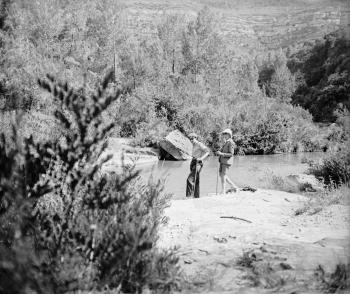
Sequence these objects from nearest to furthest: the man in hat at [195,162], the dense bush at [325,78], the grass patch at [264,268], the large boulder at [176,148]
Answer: the grass patch at [264,268] < the man in hat at [195,162] < the large boulder at [176,148] < the dense bush at [325,78]

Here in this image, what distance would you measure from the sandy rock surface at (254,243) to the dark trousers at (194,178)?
1059 millimetres

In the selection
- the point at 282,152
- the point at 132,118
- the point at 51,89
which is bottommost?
the point at 282,152

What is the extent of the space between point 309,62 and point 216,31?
174 feet

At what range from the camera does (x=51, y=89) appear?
2852 millimetres

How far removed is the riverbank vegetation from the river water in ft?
10.9

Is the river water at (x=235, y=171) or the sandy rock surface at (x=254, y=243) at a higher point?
the sandy rock surface at (x=254, y=243)

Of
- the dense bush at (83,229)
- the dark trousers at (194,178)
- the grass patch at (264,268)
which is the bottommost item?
the dark trousers at (194,178)

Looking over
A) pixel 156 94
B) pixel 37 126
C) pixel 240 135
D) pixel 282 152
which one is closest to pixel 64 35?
pixel 156 94

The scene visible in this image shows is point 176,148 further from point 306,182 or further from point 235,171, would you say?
point 306,182

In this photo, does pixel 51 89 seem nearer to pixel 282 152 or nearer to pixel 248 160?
pixel 248 160

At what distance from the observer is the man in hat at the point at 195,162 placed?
10039 millimetres

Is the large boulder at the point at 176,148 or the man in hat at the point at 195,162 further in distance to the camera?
the large boulder at the point at 176,148

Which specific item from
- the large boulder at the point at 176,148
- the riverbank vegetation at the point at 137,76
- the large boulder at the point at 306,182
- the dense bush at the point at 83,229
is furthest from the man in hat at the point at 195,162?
the large boulder at the point at 176,148

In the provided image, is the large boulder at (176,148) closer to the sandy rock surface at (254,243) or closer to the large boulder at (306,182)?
the large boulder at (306,182)
